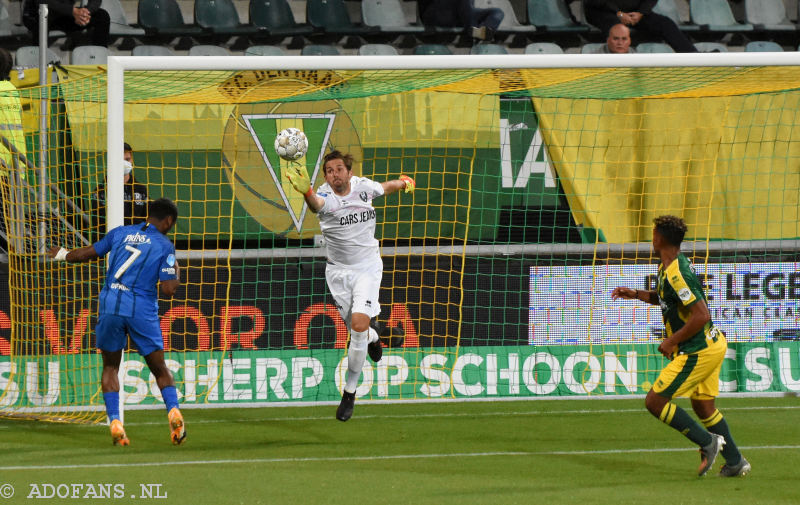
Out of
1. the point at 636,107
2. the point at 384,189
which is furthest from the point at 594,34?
the point at 384,189

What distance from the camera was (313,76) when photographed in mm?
10367

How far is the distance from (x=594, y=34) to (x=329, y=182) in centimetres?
710

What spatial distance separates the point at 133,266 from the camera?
7.88 m

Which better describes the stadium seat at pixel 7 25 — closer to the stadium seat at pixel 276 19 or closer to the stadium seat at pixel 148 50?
the stadium seat at pixel 148 50

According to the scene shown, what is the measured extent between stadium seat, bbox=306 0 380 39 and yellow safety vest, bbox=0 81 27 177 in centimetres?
511

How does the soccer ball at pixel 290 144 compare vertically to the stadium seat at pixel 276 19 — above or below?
below

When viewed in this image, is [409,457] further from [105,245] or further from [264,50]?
[264,50]

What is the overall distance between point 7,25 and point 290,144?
282 inches

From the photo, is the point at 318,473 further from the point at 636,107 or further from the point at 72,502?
the point at 636,107

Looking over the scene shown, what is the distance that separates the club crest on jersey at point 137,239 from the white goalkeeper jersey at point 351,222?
1.45m

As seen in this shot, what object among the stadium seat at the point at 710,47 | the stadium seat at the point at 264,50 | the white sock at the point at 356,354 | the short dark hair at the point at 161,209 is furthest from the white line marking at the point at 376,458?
the stadium seat at the point at 710,47

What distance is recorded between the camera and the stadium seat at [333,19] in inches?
568

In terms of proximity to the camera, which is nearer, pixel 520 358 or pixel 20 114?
pixel 20 114

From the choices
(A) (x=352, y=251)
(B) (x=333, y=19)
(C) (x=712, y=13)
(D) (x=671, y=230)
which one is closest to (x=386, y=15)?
(B) (x=333, y=19)
